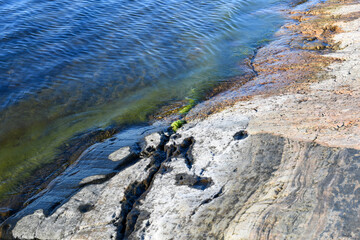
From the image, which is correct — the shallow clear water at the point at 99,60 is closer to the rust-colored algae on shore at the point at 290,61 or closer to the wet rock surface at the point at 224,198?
the rust-colored algae on shore at the point at 290,61

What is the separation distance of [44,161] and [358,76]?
333 inches

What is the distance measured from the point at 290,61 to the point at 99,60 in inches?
281

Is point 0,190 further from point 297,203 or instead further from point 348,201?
point 348,201

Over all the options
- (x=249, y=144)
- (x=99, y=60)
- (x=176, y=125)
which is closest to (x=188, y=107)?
(x=176, y=125)

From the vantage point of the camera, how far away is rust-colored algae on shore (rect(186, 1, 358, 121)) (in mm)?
9117

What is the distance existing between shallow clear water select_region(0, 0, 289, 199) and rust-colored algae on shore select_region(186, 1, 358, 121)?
971 mm

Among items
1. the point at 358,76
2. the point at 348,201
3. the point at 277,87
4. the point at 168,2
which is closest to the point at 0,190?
the point at 348,201

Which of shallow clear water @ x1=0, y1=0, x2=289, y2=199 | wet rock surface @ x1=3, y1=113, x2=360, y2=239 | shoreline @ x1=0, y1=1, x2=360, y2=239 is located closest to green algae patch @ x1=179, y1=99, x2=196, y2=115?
shoreline @ x1=0, y1=1, x2=360, y2=239

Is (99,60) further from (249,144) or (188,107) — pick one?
(249,144)

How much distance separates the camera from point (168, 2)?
17.7 m

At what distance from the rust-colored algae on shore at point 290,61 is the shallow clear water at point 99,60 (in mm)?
971

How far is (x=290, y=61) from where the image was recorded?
439 inches

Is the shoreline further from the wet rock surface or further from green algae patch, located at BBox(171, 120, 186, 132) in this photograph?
green algae patch, located at BBox(171, 120, 186, 132)

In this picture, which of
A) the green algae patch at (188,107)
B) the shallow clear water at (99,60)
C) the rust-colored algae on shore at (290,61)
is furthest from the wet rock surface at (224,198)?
the rust-colored algae on shore at (290,61)
